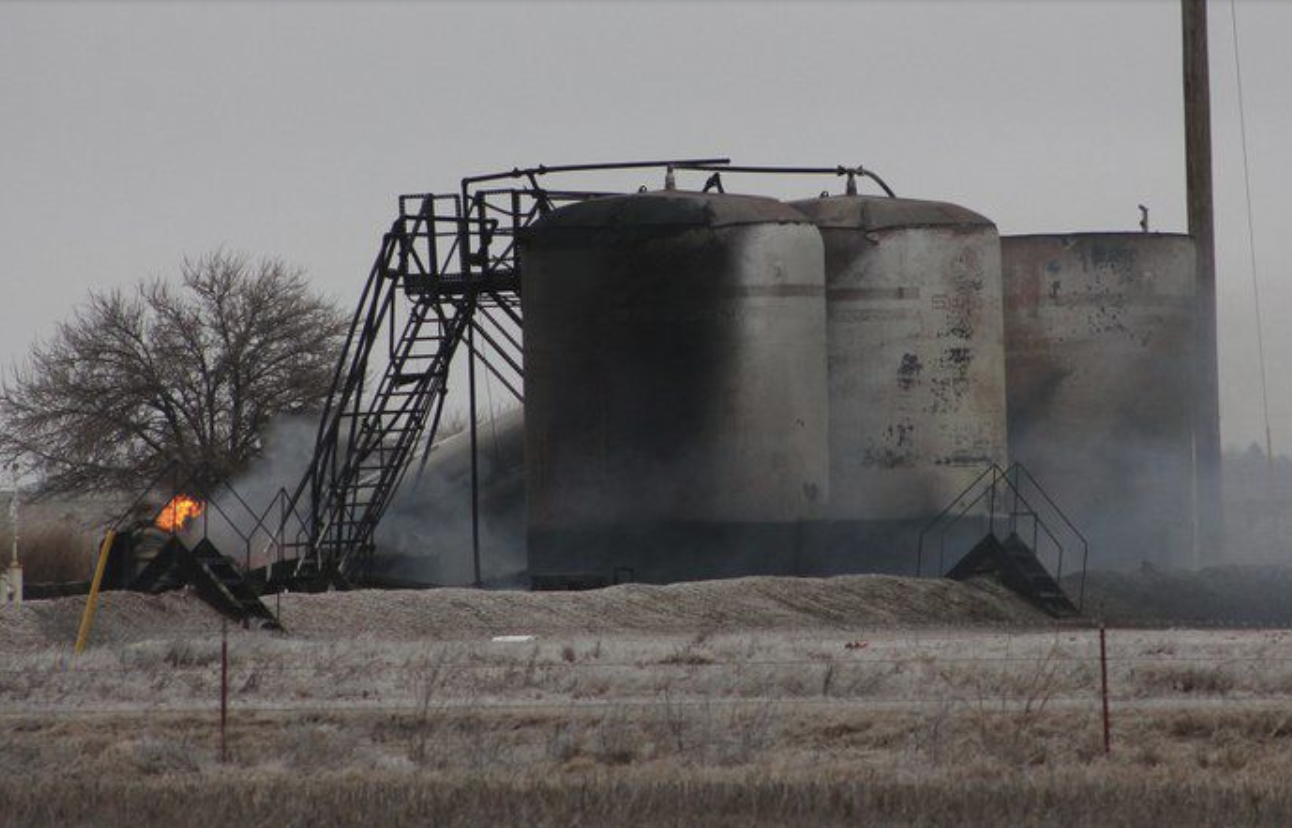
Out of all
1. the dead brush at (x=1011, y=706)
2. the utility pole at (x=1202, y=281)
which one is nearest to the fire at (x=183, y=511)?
the utility pole at (x=1202, y=281)

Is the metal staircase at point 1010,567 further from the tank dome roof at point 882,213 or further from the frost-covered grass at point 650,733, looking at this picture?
the frost-covered grass at point 650,733

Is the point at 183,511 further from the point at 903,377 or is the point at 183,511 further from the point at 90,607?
the point at 90,607

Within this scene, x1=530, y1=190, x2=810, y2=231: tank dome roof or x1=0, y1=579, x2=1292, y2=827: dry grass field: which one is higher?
x1=530, y1=190, x2=810, y2=231: tank dome roof

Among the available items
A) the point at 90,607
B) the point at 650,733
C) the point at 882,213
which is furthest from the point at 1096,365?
the point at 650,733

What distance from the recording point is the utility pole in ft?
176

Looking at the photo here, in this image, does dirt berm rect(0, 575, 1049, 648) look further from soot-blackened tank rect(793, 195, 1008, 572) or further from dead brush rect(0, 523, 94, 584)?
dead brush rect(0, 523, 94, 584)

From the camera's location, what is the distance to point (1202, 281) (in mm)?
54594

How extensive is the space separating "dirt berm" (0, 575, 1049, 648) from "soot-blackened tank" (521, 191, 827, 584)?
342cm

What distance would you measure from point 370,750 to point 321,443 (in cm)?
2523

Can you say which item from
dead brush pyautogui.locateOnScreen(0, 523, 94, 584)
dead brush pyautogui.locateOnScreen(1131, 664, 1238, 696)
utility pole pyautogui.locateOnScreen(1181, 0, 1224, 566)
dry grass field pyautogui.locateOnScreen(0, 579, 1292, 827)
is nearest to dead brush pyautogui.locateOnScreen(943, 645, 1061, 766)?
dry grass field pyautogui.locateOnScreen(0, 579, 1292, 827)

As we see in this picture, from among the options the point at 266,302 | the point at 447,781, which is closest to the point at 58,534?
the point at 266,302

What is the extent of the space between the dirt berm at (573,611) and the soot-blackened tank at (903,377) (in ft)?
13.2

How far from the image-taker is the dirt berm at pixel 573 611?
1314 inches

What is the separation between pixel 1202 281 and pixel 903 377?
11509mm
